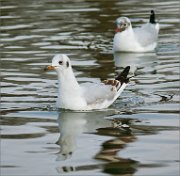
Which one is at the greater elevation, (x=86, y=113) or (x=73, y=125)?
(x=86, y=113)

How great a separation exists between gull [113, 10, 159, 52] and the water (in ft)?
0.71

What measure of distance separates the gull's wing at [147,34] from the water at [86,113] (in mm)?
274

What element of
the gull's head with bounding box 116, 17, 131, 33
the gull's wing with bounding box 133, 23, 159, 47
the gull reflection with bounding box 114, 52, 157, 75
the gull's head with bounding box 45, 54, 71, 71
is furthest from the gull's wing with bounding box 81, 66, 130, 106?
the gull's head with bounding box 116, 17, 131, 33

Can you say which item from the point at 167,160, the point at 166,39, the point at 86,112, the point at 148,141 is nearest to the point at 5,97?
the point at 86,112

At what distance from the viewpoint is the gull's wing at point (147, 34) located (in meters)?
17.8

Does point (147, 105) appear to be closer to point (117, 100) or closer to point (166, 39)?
point (117, 100)

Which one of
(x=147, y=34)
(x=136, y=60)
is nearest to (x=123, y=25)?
(x=147, y=34)

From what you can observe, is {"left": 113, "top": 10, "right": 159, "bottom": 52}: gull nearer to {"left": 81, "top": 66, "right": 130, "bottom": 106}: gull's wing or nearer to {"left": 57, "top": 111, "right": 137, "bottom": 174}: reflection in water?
{"left": 81, "top": 66, "right": 130, "bottom": 106}: gull's wing

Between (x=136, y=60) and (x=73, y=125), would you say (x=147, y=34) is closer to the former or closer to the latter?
(x=136, y=60)

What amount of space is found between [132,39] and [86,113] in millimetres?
6213

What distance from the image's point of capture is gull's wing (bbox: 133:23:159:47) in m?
17.8

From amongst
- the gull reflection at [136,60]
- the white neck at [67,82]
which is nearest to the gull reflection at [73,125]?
the white neck at [67,82]

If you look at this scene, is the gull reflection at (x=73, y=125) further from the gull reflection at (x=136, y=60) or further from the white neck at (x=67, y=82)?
the gull reflection at (x=136, y=60)

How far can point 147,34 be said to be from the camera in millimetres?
18188
